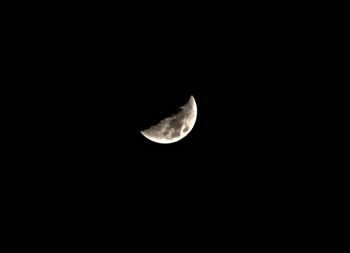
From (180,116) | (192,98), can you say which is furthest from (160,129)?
(192,98)

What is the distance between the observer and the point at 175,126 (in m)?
4.73

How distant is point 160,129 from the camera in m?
4.69

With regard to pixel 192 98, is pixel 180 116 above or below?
below

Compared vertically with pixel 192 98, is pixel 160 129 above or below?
below

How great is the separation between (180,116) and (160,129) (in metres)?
0.42

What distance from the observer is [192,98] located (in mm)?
4852

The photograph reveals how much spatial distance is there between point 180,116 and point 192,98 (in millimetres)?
428

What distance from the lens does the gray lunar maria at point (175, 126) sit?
15.3 ft

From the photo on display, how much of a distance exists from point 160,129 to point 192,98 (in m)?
0.81

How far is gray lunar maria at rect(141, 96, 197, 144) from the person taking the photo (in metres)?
4.66

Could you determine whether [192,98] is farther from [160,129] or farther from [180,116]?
[160,129]
